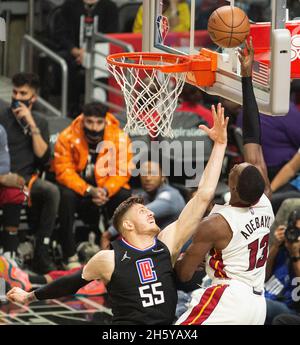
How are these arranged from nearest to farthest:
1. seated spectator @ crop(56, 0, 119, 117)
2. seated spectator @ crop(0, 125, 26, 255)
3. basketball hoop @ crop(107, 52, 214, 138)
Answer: basketball hoop @ crop(107, 52, 214, 138)
seated spectator @ crop(0, 125, 26, 255)
seated spectator @ crop(56, 0, 119, 117)

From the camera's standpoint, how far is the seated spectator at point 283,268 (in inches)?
335

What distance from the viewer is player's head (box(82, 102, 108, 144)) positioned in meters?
9.99

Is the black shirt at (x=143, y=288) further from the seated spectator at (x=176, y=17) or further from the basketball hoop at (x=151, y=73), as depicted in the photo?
the seated spectator at (x=176, y=17)

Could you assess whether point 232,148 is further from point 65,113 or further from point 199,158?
point 65,113

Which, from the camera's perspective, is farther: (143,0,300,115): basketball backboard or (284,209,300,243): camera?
(284,209,300,243): camera

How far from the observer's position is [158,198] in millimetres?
9734

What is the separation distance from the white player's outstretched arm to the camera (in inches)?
87.0

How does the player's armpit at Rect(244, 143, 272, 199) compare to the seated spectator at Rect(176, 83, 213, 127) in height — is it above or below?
above

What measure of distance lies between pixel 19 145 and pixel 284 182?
2.41 meters

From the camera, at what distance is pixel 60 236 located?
10.0 m

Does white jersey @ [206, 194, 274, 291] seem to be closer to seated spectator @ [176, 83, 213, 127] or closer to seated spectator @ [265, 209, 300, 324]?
seated spectator @ [265, 209, 300, 324]

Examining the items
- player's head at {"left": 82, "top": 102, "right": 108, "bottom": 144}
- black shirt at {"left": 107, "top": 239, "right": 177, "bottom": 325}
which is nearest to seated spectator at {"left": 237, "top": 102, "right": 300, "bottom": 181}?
player's head at {"left": 82, "top": 102, "right": 108, "bottom": 144}

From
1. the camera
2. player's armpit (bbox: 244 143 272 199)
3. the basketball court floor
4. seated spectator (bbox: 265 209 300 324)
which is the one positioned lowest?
the basketball court floor
